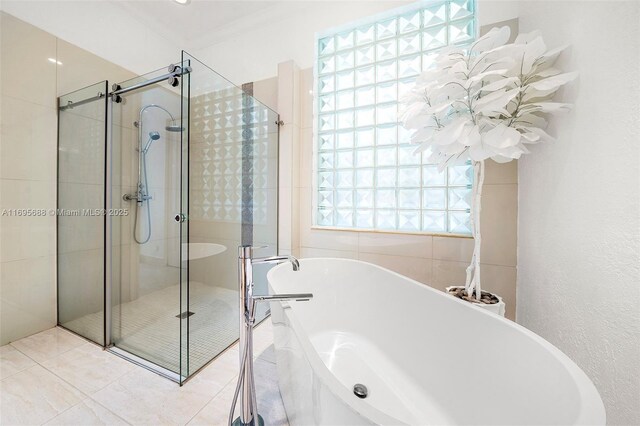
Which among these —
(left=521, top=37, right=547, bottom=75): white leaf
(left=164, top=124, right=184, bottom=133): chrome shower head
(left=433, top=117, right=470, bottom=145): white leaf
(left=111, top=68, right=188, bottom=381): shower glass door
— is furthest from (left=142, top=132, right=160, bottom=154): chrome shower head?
(left=521, top=37, right=547, bottom=75): white leaf

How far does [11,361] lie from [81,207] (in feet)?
3.18

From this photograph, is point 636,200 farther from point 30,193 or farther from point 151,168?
point 30,193

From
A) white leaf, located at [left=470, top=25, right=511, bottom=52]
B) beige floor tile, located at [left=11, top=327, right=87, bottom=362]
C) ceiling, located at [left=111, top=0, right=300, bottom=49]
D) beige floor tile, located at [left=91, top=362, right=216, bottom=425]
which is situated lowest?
beige floor tile, located at [left=91, top=362, right=216, bottom=425]

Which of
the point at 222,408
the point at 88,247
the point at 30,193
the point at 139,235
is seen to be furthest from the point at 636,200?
the point at 30,193

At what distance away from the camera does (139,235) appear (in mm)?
1684

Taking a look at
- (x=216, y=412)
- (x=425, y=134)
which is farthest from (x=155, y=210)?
(x=425, y=134)

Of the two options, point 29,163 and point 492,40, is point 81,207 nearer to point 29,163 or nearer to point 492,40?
point 29,163

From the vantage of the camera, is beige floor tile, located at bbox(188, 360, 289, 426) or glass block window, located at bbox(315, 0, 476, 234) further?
glass block window, located at bbox(315, 0, 476, 234)

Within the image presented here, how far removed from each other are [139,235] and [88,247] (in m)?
0.44

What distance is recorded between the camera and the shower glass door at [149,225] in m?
1.36

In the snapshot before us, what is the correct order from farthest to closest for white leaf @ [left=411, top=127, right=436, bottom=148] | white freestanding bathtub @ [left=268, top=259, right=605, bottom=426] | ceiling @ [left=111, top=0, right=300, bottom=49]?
1. ceiling @ [left=111, top=0, right=300, bottom=49]
2. white leaf @ [left=411, top=127, right=436, bottom=148]
3. white freestanding bathtub @ [left=268, top=259, right=605, bottom=426]

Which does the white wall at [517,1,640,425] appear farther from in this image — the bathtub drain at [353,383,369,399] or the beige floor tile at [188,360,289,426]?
the beige floor tile at [188,360,289,426]

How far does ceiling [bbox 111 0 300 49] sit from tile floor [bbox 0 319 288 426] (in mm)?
2654

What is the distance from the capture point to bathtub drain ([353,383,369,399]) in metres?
1.06
